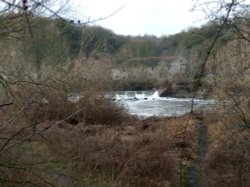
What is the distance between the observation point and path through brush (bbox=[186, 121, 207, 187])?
9055 mm

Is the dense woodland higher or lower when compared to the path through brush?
higher

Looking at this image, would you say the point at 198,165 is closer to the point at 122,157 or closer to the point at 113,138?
the point at 122,157

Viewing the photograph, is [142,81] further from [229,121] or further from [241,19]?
[241,19]

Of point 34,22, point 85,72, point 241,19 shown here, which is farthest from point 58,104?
point 241,19

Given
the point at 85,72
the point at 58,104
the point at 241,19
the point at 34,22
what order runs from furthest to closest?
the point at 85,72, the point at 58,104, the point at 34,22, the point at 241,19

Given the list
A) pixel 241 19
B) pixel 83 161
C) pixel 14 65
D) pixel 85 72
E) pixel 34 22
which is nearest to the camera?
pixel 241 19

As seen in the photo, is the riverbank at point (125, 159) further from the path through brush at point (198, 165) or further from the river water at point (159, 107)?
the river water at point (159, 107)

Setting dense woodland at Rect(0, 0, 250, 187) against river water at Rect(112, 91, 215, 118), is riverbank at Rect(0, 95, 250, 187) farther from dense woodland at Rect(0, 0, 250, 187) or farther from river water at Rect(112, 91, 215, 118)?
river water at Rect(112, 91, 215, 118)

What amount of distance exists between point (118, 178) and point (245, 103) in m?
2.71

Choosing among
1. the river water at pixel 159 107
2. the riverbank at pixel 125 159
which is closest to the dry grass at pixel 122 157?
the riverbank at pixel 125 159

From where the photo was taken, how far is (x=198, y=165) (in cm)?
1057

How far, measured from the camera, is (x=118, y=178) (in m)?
8.53

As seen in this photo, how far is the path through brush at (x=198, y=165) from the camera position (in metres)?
9.05

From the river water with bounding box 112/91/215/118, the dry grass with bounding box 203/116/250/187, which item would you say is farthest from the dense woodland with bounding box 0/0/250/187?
the river water with bounding box 112/91/215/118
